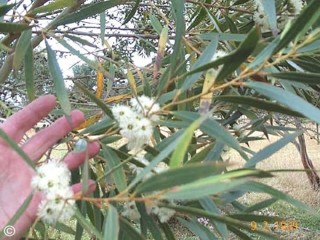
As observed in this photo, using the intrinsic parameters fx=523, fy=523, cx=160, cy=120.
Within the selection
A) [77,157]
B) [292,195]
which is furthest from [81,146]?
[292,195]

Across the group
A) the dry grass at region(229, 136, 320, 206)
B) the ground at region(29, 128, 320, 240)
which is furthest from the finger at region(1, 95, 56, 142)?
the dry grass at region(229, 136, 320, 206)

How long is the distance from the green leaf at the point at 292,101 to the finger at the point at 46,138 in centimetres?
30

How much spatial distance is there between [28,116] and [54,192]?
347 mm

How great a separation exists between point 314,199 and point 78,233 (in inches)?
210

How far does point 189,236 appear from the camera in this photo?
14.9 ft

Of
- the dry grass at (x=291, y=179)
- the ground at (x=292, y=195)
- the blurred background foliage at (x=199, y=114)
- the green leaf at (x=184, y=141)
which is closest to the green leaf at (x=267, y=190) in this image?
the blurred background foliage at (x=199, y=114)

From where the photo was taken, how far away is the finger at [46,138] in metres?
0.76

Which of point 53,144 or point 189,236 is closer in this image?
point 53,144

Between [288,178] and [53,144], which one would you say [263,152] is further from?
[288,178]

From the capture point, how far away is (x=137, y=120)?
544mm

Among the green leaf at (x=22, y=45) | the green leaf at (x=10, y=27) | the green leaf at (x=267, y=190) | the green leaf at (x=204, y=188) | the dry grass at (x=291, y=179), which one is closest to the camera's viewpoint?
the green leaf at (x=204, y=188)

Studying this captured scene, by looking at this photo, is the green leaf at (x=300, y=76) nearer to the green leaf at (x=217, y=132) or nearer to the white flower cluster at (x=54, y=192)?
the green leaf at (x=217, y=132)

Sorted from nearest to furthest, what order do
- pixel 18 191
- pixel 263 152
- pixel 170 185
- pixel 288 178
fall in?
pixel 170 185
pixel 263 152
pixel 18 191
pixel 288 178

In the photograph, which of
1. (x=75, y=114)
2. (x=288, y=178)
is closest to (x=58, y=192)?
(x=75, y=114)
